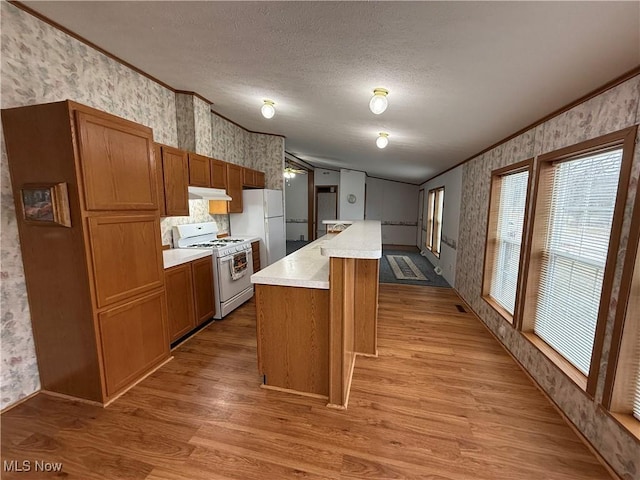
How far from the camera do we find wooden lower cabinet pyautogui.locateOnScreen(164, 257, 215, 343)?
8.84 ft

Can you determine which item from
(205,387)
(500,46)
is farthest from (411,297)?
(500,46)

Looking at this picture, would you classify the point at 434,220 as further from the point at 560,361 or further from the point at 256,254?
the point at 560,361

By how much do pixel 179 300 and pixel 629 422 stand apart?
11.1 feet

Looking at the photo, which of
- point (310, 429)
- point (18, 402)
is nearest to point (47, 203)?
point (18, 402)

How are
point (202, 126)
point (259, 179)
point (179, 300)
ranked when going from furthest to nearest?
point (259, 179), point (202, 126), point (179, 300)

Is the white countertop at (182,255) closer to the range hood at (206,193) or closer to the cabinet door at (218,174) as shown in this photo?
the range hood at (206,193)

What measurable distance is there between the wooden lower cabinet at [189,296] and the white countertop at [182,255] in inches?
1.8

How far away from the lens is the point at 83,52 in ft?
7.29

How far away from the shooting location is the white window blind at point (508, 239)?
9.11 feet

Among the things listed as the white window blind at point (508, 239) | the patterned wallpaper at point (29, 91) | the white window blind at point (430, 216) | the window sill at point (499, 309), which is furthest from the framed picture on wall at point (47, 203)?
the white window blind at point (430, 216)

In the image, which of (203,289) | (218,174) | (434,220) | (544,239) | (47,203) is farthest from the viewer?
(434,220)

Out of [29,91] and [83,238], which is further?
[29,91]

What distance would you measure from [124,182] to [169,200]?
3.01 ft

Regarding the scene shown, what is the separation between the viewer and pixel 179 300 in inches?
110
